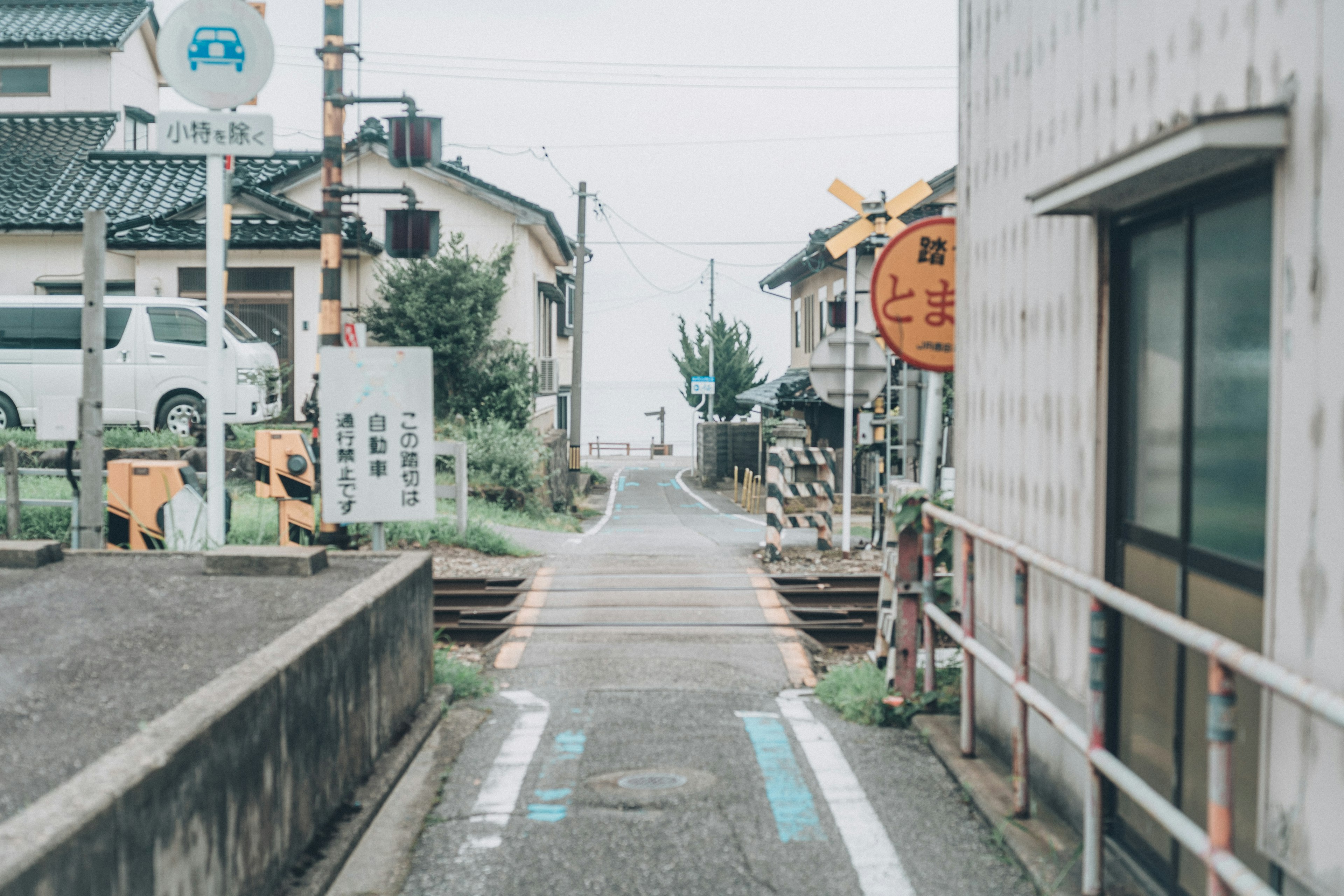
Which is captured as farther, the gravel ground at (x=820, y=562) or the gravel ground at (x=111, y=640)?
the gravel ground at (x=820, y=562)

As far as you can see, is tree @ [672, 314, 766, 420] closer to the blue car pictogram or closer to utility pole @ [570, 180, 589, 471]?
utility pole @ [570, 180, 589, 471]

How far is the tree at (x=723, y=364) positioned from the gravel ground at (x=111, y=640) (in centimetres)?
4205

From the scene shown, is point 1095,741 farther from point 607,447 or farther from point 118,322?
point 607,447

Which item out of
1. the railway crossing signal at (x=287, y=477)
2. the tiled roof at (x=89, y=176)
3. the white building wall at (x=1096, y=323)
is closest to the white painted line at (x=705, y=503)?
the tiled roof at (x=89, y=176)

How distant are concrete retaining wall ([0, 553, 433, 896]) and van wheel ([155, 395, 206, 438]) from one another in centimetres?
1340

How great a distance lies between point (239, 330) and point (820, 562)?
1055cm

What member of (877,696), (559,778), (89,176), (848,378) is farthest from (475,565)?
(89,176)

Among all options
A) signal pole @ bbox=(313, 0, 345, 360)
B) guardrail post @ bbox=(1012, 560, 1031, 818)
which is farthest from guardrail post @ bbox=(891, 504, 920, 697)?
signal pole @ bbox=(313, 0, 345, 360)

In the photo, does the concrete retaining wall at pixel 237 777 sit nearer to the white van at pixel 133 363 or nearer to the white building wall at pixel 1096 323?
the white building wall at pixel 1096 323

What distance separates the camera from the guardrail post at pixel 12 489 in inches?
386

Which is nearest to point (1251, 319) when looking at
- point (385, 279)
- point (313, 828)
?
point (313, 828)

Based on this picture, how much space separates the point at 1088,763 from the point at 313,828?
2562mm

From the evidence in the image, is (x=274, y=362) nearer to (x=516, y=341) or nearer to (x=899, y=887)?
(x=516, y=341)

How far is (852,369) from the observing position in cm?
1256
